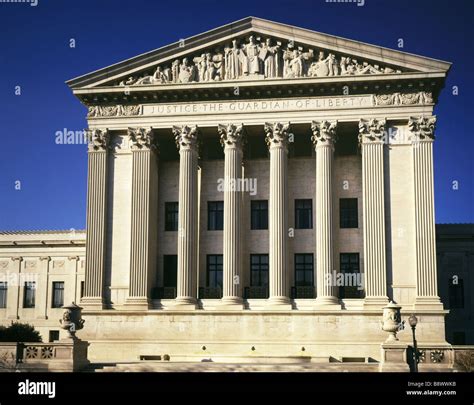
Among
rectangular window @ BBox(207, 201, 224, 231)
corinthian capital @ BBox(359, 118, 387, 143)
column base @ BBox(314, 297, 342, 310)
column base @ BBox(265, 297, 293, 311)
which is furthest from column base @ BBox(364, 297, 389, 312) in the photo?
rectangular window @ BBox(207, 201, 224, 231)

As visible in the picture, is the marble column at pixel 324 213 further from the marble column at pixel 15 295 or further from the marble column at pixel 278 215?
the marble column at pixel 15 295

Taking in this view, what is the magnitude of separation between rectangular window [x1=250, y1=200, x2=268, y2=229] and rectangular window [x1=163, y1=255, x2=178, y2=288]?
5742mm

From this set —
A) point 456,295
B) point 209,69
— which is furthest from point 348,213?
point 456,295

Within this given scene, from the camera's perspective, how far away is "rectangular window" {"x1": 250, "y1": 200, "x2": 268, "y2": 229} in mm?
44688

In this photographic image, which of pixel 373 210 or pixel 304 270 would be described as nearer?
pixel 373 210

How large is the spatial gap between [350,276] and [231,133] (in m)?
11.9

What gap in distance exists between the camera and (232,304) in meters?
41.2

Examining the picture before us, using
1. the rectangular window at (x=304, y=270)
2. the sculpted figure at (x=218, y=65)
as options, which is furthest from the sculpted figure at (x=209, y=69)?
the rectangular window at (x=304, y=270)

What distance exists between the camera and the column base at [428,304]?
39.6 m

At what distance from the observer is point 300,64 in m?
42.8

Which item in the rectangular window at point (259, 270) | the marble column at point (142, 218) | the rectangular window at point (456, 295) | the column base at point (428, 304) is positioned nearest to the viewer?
the column base at point (428, 304)

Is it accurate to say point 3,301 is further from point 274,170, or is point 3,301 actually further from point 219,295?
point 274,170

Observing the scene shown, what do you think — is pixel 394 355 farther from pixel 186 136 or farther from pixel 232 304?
pixel 186 136

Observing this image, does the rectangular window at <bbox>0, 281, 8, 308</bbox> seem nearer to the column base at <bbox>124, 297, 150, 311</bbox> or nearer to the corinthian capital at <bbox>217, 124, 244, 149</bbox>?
the column base at <bbox>124, 297, 150, 311</bbox>
